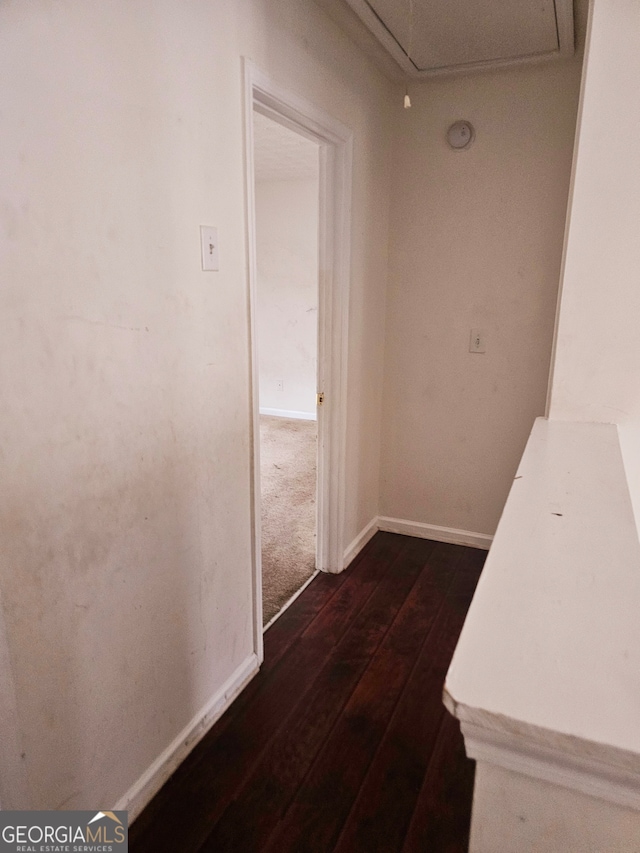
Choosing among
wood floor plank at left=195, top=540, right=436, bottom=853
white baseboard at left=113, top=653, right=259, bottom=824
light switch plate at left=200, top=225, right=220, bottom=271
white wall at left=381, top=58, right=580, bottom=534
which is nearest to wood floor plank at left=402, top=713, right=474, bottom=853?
wood floor plank at left=195, top=540, right=436, bottom=853

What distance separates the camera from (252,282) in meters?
1.79

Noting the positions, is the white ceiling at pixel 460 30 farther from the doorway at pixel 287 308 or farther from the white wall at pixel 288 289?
the white wall at pixel 288 289

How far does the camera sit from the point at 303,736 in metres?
1.79

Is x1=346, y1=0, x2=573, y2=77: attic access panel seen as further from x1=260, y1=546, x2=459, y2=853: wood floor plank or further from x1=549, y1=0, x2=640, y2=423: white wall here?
x1=260, y1=546, x2=459, y2=853: wood floor plank

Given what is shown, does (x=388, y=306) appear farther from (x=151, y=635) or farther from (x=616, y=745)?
(x=616, y=745)

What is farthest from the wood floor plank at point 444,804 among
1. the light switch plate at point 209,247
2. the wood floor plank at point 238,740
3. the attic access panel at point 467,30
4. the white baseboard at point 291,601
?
the attic access panel at point 467,30

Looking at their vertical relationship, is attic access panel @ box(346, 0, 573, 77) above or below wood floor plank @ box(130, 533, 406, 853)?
above

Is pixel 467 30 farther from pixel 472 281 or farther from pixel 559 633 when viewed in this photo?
pixel 559 633

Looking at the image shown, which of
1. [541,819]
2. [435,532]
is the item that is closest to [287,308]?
[435,532]

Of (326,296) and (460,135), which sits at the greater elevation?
(460,135)

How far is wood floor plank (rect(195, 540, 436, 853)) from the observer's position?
1.48m

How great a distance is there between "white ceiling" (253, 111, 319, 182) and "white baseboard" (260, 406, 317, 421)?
2.34m

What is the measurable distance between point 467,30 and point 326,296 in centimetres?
115

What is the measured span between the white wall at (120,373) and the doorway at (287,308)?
6.93ft
